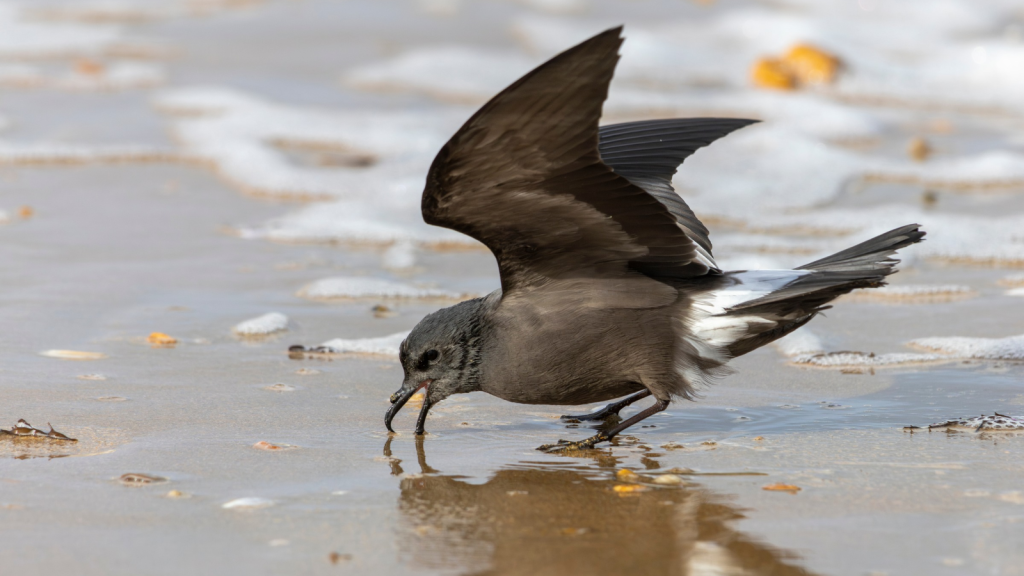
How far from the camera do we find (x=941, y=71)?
524 inches

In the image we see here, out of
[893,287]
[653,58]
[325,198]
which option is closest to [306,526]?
[893,287]

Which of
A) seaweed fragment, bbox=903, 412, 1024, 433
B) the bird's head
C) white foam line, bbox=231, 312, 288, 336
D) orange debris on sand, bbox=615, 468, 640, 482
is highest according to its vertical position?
white foam line, bbox=231, 312, 288, 336

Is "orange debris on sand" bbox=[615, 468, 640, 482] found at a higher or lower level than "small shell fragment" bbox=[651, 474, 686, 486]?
higher

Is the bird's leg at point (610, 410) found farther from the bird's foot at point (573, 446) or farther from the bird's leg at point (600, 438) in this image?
the bird's foot at point (573, 446)

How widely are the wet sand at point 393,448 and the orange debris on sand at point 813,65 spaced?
6.29 meters

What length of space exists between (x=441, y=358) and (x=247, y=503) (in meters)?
1.16

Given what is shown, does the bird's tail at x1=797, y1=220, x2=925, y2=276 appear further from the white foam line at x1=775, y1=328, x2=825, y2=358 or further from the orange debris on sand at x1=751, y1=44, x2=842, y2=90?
the orange debris on sand at x1=751, y1=44, x2=842, y2=90

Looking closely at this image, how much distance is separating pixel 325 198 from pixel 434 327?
14.0 feet

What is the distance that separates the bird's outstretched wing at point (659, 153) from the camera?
469cm

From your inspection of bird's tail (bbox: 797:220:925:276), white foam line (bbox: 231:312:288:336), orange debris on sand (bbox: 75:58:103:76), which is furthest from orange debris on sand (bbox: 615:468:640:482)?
orange debris on sand (bbox: 75:58:103:76)

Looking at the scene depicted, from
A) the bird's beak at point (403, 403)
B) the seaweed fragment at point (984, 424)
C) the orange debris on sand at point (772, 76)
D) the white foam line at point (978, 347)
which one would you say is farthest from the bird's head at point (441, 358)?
the orange debris on sand at point (772, 76)

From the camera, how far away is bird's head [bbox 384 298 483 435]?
418 cm

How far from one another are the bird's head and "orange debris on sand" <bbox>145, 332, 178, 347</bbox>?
1380mm

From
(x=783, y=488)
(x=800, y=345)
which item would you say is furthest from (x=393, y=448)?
(x=800, y=345)
